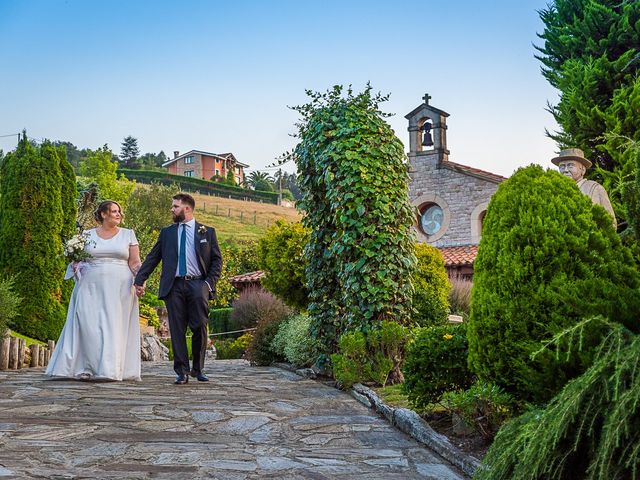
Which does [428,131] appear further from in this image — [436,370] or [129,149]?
[129,149]

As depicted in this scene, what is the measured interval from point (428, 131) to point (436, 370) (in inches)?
865

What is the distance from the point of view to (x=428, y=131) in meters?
26.7

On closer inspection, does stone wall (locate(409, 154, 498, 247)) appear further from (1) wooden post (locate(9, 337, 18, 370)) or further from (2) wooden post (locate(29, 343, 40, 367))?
(1) wooden post (locate(9, 337, 18, 370))

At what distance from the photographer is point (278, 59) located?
1161 cm

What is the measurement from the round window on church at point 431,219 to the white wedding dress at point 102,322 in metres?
22.2

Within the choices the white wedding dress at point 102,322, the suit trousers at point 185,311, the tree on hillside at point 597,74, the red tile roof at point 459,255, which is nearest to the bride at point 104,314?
the white wedding dress at point 102,322

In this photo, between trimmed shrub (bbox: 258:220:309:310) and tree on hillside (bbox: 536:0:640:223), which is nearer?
tree on hillside (bbox: 536:0:640:223)

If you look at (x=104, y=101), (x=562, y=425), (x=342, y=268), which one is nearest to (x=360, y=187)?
(x=342, y=268)

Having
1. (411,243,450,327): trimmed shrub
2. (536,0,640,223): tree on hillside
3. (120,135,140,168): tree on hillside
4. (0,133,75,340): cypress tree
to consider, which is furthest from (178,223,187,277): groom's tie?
(120,135,140,168): tree on hillside

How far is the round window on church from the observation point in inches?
1188

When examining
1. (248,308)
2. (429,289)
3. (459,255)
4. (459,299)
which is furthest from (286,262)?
(459,255)

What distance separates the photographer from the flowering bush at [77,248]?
29.0ft

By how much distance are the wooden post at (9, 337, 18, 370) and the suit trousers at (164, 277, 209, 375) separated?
3520 millimetres

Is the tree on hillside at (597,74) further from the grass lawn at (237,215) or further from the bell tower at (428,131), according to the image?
the grass lawn at (237,215)
